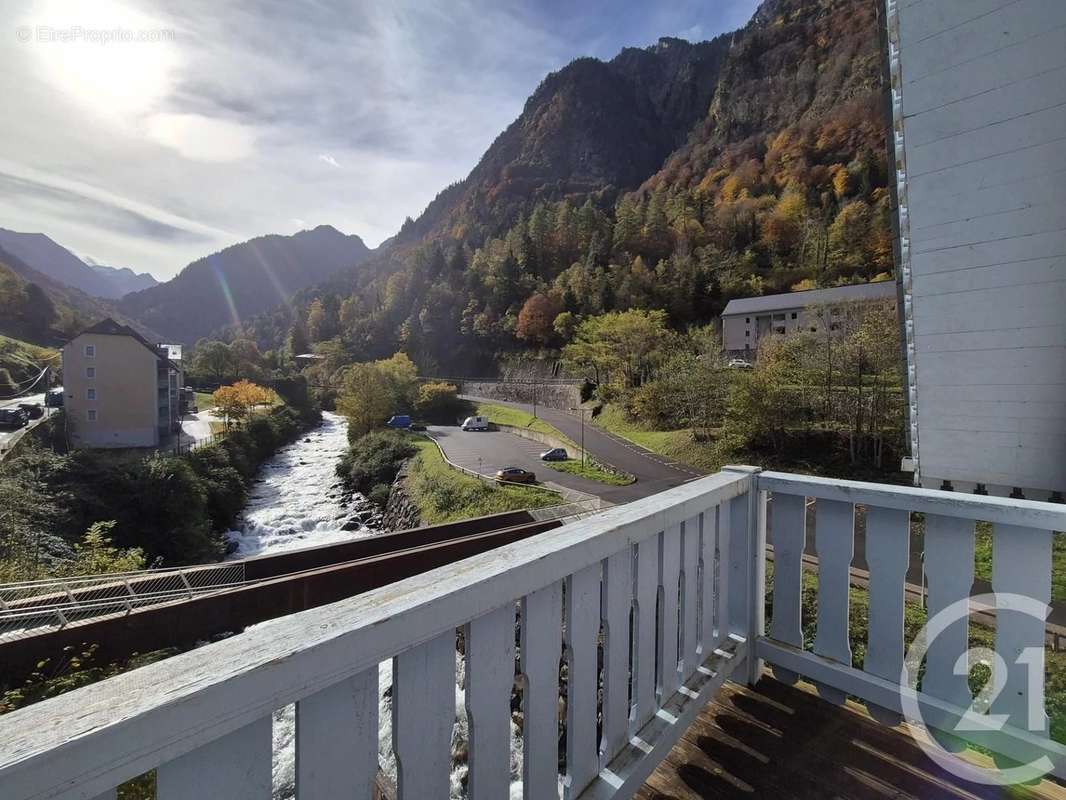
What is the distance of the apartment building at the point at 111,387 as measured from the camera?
2453 cm

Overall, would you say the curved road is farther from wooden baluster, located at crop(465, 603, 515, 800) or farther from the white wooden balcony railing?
wooden baluster, located at crop(465, 603, 515, 800)

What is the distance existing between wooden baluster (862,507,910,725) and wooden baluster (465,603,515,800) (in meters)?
1.42

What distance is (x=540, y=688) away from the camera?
1.17 m

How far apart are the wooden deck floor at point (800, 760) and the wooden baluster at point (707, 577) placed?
257mm

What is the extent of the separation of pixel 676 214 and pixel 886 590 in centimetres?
5879

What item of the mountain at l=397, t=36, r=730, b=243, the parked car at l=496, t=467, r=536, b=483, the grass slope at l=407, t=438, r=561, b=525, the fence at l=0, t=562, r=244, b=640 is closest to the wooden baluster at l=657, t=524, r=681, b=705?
the fence at l=0, t=562, r=244, b=640

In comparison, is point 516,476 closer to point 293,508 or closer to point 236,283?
point 293,508

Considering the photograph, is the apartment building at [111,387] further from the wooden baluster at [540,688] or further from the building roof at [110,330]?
the wooden baluster at [540,688]

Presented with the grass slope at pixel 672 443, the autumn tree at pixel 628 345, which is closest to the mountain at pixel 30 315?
the autumn tree at pixel 628 345

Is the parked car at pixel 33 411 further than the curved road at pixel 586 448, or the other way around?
the parked car at pixel 33 411

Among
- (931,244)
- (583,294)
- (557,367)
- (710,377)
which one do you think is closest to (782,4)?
(583,294)

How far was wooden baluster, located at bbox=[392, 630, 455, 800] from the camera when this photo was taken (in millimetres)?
868

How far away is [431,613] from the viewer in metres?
0.86

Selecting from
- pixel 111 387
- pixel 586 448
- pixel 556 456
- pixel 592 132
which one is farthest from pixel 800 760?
pixel 592 132
